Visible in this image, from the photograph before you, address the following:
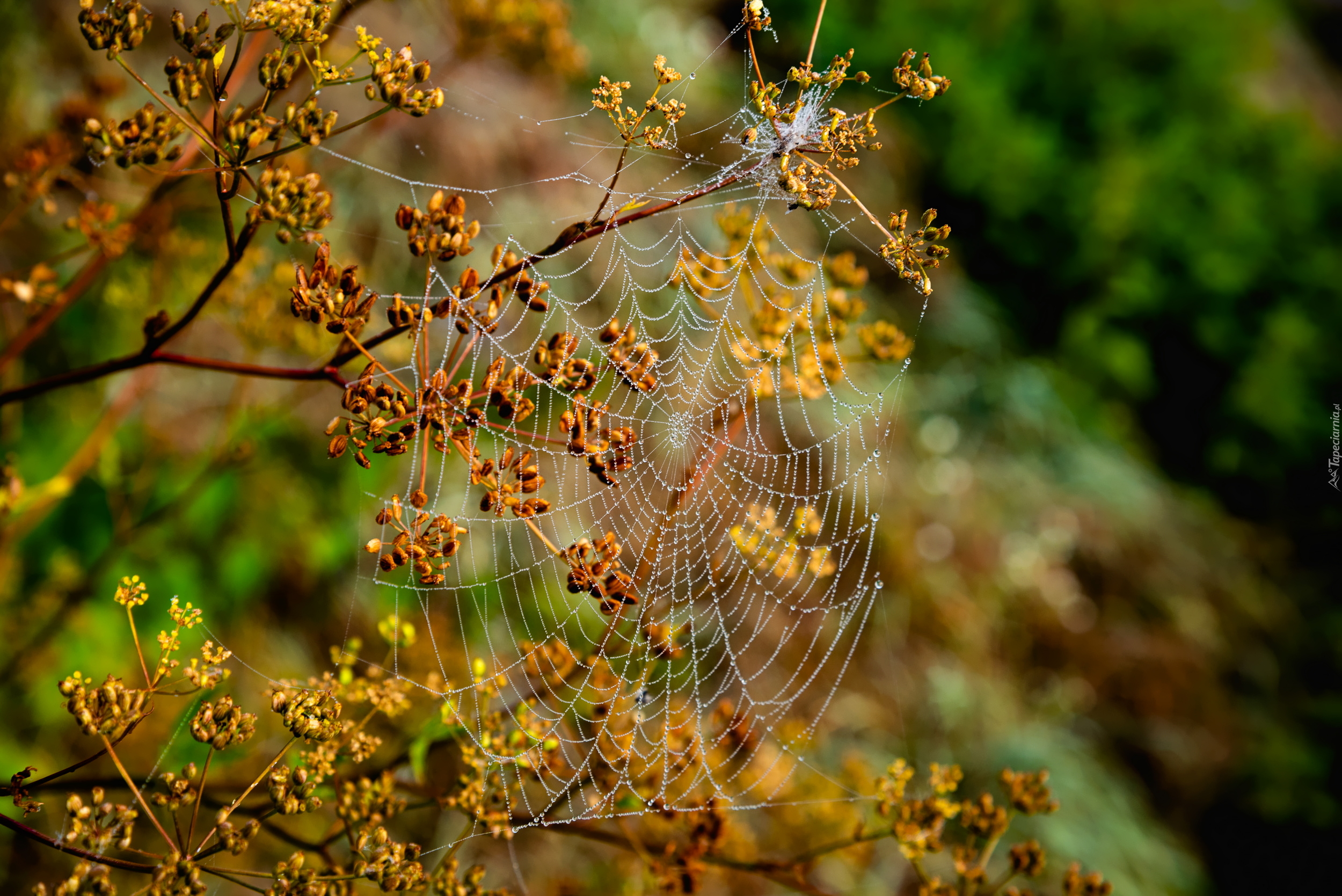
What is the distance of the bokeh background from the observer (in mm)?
1910

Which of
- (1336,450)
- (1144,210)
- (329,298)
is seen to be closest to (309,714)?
(329,298)

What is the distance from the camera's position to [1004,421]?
5379 millimetres

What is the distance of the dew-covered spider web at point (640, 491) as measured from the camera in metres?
1.07

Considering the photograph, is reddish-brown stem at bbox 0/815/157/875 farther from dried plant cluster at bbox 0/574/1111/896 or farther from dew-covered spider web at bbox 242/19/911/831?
dew-covered spider web at bbox 242/19/911/831

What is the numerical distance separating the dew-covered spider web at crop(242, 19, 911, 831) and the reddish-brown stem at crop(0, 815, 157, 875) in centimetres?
34

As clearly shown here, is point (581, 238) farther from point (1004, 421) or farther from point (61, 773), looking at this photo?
point (1004, 421)

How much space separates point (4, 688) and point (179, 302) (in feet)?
2.97

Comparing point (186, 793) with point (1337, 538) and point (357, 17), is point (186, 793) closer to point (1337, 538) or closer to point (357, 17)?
point (357, 17)

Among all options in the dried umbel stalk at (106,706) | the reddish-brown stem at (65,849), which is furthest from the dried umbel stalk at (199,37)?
the reddish-brown stem at (65,849)

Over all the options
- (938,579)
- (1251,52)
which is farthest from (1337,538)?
(1251,52)

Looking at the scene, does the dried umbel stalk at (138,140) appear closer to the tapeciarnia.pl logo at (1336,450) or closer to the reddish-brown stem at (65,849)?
the reddish-brown stem at (65,849)

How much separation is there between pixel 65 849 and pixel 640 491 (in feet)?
8.65

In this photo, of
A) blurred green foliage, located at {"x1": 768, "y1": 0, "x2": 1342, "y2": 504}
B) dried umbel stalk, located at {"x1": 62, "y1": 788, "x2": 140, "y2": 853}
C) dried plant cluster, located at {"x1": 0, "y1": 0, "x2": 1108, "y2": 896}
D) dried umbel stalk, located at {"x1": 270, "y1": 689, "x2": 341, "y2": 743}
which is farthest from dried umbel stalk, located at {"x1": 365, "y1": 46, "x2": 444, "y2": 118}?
blurred green foliage, located at {"x1": 768, "y1": 0, "x2": 1342, "y2": 504}

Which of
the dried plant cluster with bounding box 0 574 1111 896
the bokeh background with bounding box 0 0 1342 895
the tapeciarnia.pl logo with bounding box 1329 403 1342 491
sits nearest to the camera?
the dried plant cluster with bounding box 0 574 1111 896
